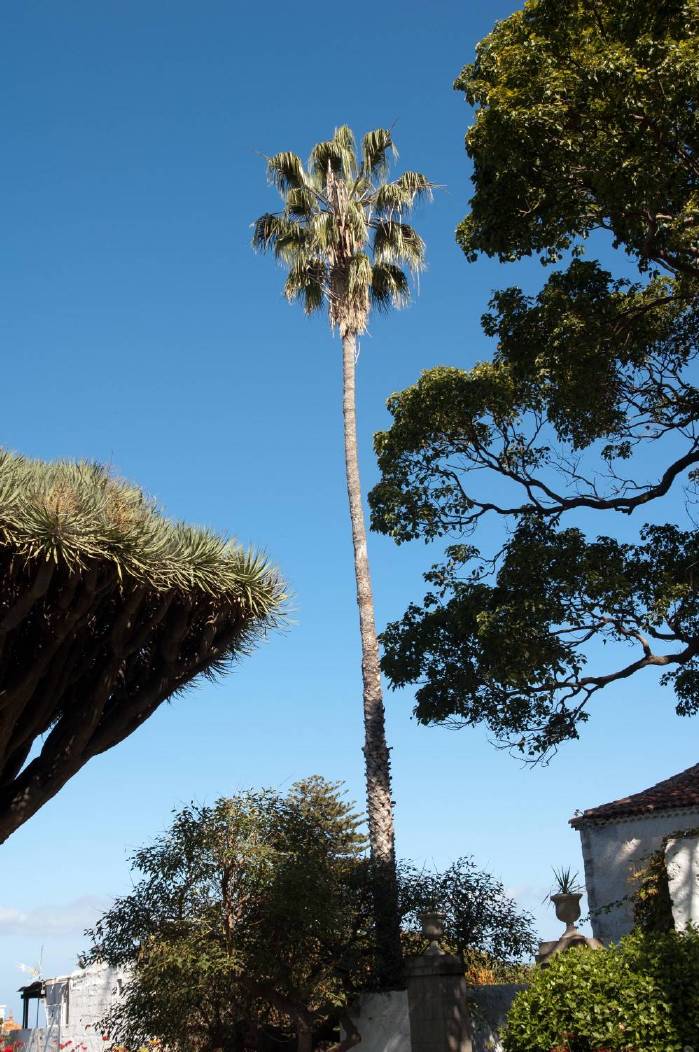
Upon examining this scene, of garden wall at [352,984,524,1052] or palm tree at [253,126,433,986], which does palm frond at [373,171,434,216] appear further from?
garden wall at [352,984,524,1052]

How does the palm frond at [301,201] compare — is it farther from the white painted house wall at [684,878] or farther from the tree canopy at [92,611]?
the white painted house wall at [684,878]

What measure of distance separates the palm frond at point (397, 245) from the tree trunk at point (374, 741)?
1874 millimetres

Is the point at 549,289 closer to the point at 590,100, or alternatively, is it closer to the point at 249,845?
the point at 590,100

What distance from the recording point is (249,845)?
1402 centimetres

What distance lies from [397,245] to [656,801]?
1243 cm

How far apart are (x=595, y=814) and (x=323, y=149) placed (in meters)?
14.9

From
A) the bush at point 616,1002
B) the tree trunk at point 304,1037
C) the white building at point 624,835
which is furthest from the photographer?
the white building at point 624,835

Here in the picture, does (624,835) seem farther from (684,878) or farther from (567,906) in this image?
(684,878)

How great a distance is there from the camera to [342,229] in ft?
68.2

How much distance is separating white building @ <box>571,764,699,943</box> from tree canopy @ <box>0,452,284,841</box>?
10.5m

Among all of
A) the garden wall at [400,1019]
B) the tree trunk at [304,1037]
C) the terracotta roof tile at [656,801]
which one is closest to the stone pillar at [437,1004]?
the garden wall at [400,1019]

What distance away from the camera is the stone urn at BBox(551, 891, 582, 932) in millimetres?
14055

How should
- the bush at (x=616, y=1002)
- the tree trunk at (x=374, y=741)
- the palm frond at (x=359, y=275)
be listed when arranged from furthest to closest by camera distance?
the palm frond at (x=359, y=275)
the tree trunk at (x=374, y=741)
the bush at (x=616, y=1002)

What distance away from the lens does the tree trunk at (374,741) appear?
14742 millimetres
